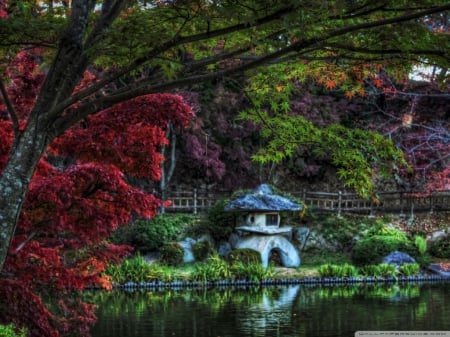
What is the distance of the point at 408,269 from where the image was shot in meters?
17.0

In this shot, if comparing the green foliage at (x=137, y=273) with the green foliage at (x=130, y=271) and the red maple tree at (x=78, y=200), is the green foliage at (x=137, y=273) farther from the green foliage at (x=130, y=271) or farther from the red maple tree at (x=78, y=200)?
the red maple tree at (x=78, y=200)

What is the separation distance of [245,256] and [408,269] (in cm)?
454

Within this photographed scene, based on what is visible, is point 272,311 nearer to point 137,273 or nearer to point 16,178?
point 137,273

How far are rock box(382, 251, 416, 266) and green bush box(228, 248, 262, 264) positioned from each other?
12.0 ft

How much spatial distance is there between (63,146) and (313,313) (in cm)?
625

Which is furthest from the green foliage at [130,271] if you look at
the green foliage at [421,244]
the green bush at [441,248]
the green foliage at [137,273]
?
the green bush at [441,248]

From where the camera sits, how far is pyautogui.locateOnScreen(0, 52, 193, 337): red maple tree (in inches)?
243

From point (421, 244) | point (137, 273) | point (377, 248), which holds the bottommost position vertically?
point (137, 273)

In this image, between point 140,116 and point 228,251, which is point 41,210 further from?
point 228,251

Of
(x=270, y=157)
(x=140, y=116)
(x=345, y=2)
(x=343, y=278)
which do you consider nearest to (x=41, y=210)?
(x=140, y=116)

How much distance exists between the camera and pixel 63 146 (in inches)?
275

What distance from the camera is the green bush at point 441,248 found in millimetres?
18984

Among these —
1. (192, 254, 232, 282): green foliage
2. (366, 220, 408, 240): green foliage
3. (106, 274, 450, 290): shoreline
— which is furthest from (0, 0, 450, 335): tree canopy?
(366, 220, 408, 240): green foliage

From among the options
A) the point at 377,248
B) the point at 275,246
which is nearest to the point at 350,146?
the point at 377,248
